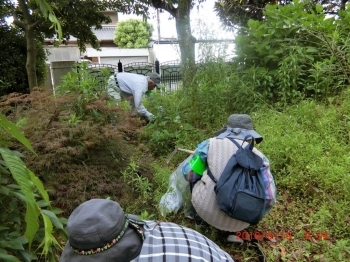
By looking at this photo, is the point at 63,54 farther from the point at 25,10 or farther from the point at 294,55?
the point at 294,55

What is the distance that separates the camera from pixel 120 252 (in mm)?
987

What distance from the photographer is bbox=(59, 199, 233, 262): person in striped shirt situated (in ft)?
3.16

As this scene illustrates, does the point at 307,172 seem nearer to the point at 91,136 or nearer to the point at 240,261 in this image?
the point at 240,261

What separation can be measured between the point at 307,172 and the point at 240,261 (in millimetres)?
1275

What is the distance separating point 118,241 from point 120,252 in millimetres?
37

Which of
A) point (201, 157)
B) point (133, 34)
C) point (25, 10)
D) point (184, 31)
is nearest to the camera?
point (201, 157)

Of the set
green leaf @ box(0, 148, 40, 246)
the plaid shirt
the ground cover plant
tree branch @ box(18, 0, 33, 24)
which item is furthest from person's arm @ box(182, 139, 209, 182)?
tree branch @ box(18, 0, 33, 24)

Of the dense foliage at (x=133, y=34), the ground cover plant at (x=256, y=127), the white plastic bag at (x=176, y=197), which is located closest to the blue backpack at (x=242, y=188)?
the ground cover plant at (x=256, y=127)

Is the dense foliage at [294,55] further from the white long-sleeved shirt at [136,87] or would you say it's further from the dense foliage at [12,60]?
the dense foliage at [12,60]

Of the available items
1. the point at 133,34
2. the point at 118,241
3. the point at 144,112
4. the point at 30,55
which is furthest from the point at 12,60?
the point at 133,34

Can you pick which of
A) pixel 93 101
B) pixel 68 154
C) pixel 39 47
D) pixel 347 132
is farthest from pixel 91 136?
pixel 39 47

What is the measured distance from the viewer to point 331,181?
2852mm

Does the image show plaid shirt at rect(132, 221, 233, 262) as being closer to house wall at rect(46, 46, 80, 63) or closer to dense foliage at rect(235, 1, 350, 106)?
dense foliage at rect(235, 1, 350, 106)

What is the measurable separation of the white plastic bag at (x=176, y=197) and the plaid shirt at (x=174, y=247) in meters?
1.51
